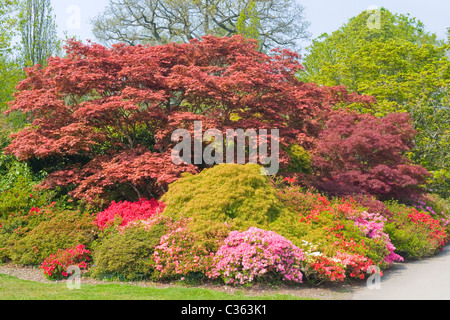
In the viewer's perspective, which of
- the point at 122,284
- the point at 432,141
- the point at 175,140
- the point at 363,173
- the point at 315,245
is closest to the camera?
the point at 122,284

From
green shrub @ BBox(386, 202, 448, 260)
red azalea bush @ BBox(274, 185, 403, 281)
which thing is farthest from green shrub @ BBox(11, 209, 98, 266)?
green shrub @ BBox(386, 202, 448, 260)

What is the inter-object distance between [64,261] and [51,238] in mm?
1152

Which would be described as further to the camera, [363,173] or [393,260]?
[363,173]

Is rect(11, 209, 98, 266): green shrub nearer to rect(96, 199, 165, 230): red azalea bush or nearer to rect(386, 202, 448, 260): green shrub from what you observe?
rect(96, 199, 165, 230): red azalea bush

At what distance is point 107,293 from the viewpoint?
20.5ft

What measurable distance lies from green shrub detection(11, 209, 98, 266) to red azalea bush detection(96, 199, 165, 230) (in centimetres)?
27

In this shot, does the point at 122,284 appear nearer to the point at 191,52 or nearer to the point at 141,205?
the point at 141,205

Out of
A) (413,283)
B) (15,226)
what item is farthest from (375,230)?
(15,226)

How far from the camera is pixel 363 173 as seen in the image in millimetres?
11141

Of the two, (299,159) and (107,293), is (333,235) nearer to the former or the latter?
(299,159)

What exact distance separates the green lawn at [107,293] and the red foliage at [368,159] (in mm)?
5273

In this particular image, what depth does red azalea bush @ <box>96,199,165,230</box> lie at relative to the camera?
9.01m

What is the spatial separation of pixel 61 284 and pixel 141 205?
9.74ft
